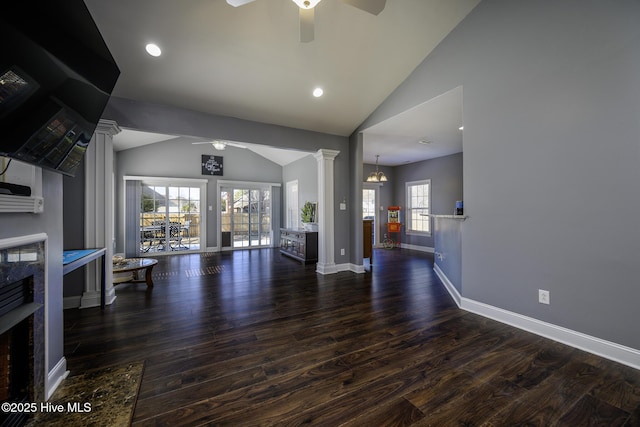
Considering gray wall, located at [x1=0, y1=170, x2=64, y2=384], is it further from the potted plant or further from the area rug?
the potted plant

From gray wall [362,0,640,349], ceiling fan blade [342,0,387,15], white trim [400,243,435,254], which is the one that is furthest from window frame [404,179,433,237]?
ceiling fan blade [342,0,387,15]

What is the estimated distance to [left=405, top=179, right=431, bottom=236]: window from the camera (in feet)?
23.5

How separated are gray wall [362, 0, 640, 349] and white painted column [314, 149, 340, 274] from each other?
2.20 meters

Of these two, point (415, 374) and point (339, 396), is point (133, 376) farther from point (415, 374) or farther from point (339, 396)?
point (415, 374)

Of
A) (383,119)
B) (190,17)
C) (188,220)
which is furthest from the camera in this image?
(188,220)

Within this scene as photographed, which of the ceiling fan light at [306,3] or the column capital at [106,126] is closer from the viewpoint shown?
the ceiling fan light at [306,3]

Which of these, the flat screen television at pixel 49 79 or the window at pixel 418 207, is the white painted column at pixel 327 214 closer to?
the flat screen television at pixel 49 79

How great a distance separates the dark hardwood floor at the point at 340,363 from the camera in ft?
4.58

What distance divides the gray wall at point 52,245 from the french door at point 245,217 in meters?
5.70

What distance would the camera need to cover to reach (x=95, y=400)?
1.49 meters

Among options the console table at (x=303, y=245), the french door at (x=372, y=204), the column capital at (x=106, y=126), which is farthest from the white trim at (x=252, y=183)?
the column capital at (x=106, y=126)

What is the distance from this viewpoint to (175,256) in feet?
21.0

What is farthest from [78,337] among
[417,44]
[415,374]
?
[417,44]

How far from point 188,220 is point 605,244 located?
25.3 feet
